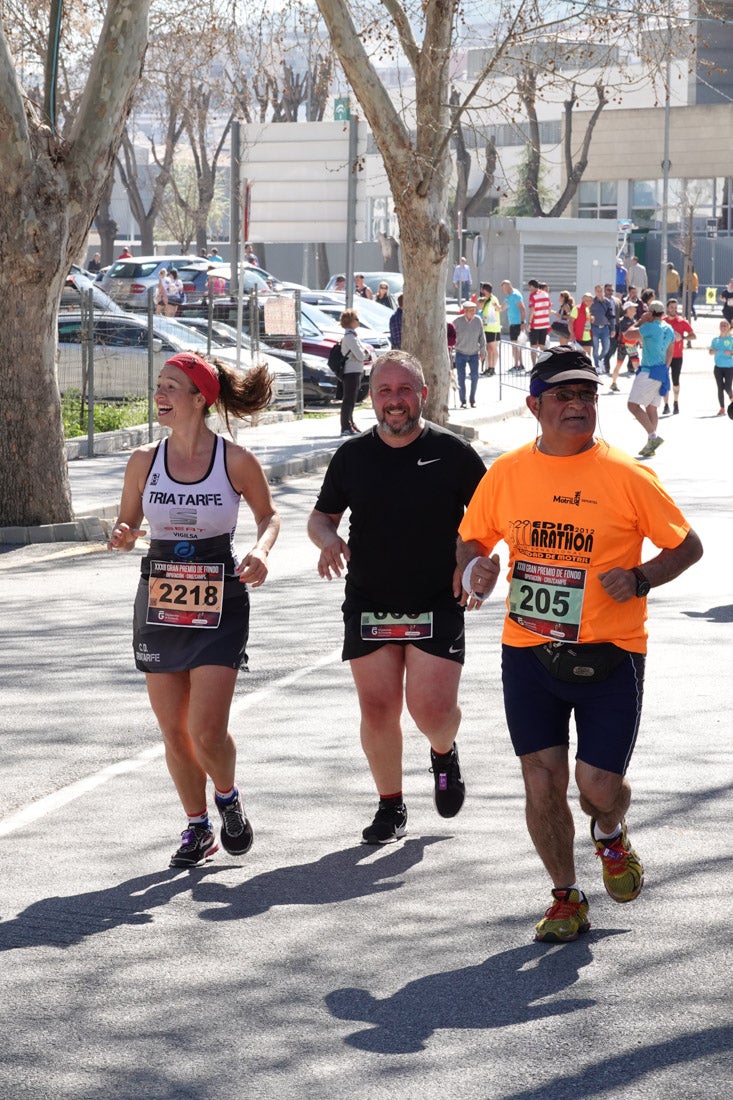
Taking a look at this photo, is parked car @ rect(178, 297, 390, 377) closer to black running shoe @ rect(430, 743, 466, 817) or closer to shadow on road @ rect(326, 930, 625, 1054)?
black running shoe @ rect(430, 743, 466, 817)

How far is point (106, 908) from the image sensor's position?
5.52 metres

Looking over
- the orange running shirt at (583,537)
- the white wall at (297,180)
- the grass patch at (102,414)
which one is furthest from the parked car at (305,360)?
the orange running shirt at (583,537)

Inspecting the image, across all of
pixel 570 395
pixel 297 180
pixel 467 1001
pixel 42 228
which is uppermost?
pixel 297 180

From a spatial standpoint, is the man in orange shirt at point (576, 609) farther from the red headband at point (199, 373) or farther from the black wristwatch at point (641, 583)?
the red headband at point (199, 373)

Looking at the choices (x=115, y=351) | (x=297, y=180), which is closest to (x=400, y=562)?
(x=115, y=351)

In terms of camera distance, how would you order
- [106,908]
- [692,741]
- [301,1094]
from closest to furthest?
[301,1094], [106,908], [692,741]

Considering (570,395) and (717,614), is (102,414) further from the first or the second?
(570,395)

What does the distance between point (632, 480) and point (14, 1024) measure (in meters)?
2.29

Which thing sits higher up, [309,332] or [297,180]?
[297,180]

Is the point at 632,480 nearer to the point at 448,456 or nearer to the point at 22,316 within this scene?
the point at 448,456

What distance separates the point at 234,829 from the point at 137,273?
4008 cm

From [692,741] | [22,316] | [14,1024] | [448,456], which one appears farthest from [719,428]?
[14,1024]

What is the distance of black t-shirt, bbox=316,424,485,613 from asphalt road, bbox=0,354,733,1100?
0.93 m

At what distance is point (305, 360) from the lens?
101 ft
